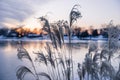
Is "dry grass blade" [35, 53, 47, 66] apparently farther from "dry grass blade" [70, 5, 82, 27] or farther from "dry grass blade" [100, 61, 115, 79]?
"dry grass blade" [100, 61, 115, 79]

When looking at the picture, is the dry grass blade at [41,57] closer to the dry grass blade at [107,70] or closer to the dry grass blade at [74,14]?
the dry grass blade at [74,14]

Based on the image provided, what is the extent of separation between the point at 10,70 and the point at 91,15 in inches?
81.3

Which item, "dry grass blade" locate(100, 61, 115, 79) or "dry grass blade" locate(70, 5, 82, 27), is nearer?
"dry grass blade" locate(100, 61, 115, 79)

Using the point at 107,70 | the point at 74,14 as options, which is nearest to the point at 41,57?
the point at 74,14

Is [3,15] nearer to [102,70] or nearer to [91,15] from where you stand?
[91,15]

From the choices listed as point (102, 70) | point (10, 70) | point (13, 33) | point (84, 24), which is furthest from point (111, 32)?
point (10, 70)

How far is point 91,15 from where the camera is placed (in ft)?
16.6

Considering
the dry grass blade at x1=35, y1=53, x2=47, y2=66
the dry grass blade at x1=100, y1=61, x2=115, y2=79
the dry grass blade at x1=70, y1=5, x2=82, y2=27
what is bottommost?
the dry grass blade at x1=100, y1=61, x2=115, y2=79

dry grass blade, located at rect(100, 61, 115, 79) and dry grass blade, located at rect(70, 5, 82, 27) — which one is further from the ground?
dry grass blade, located at rect(70, 5, 82, 27)

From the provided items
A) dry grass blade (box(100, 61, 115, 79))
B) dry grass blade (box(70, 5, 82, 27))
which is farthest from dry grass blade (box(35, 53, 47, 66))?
dry grass blade (box(100, 61, 115, 79))

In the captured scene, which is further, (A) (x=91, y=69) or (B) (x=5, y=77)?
(B) (x=5, y=77)

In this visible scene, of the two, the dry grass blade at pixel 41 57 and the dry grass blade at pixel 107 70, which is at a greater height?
the dry grass blade at pixel 41 57

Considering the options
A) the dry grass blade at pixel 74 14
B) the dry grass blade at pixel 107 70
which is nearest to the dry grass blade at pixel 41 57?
the dry grass blade at pixel 74 14

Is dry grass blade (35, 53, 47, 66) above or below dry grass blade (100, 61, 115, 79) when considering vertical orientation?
above
